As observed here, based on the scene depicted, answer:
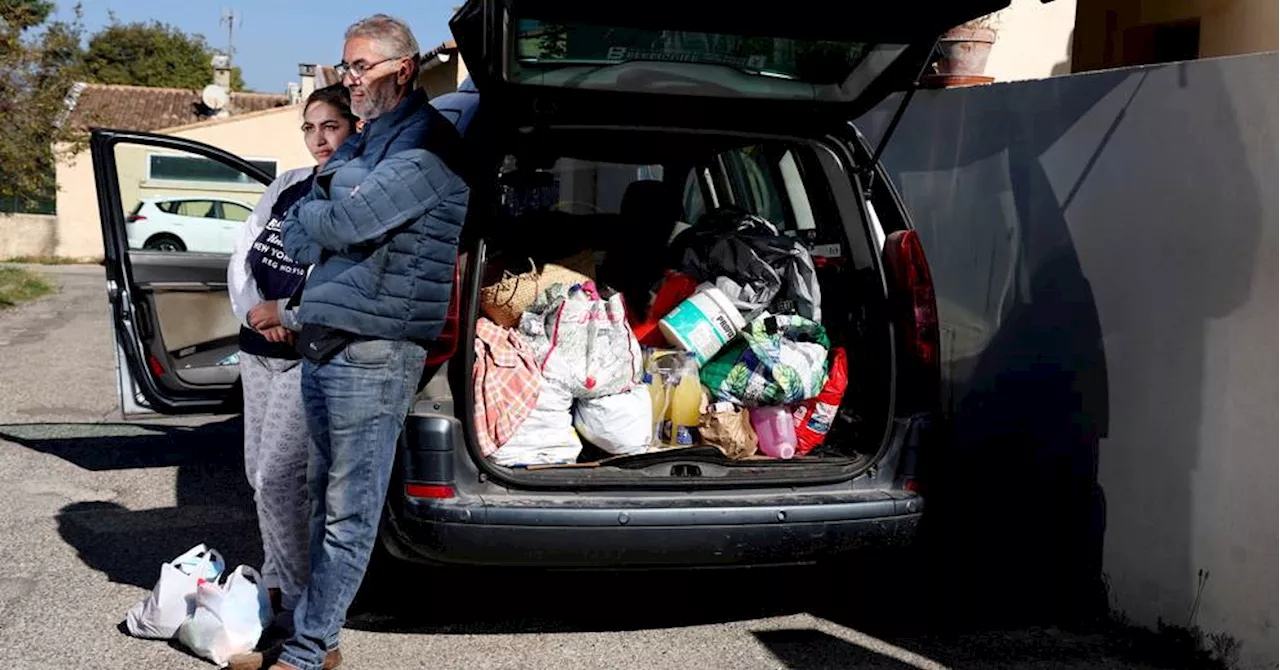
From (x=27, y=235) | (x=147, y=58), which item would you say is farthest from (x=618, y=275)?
(x=147, y=58)

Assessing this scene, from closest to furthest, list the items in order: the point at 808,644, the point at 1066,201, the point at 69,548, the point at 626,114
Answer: the point at 626,114 → the point at 808,644 → the point at 1066,201 → the point at 69,548

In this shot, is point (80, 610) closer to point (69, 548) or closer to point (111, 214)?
point (69, 548)

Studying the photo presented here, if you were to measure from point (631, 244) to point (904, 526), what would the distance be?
1525 mm

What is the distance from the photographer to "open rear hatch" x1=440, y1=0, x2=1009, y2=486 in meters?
3.77

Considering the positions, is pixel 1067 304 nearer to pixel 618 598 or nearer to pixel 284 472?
pixel 618 598

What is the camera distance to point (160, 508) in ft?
19.5

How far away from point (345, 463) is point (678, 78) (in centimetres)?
147

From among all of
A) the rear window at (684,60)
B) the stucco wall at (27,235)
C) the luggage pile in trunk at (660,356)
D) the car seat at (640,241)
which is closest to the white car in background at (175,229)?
the car seat at (640,241)

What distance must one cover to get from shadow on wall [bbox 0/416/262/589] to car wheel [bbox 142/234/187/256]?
1.10 meters

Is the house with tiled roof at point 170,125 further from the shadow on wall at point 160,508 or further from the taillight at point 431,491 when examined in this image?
the taillight at point 431,491

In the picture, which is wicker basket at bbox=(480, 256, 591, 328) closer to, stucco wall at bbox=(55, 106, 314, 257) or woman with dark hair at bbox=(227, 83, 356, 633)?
woman with dark hair at bbox=(227, 83, 356, 633)

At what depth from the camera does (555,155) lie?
4.34 metres

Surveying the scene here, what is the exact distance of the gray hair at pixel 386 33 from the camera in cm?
365

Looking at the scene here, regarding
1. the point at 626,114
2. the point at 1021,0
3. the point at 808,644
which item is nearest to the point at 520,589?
the point at 808,644
